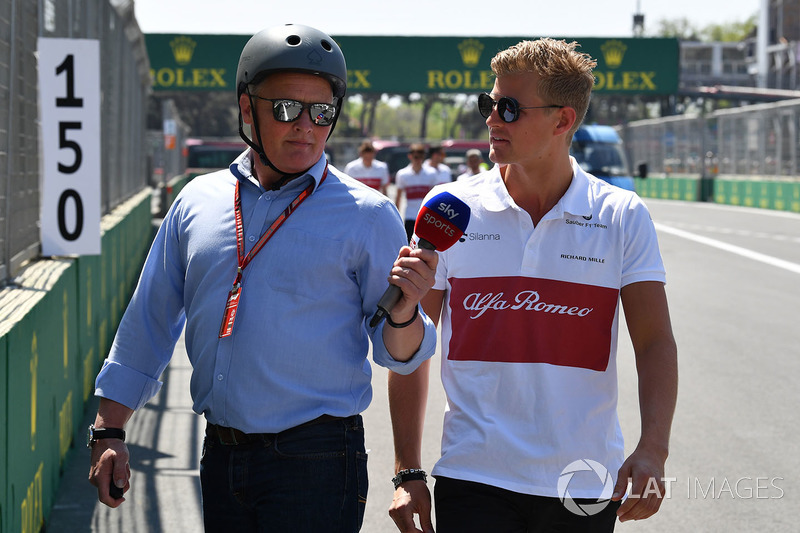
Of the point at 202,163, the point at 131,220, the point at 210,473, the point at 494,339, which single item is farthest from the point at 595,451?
the point at 202,163

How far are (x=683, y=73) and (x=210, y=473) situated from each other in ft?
386

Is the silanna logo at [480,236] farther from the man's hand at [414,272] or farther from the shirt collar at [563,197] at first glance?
the man's hand at [414,272]

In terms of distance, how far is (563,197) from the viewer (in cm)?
349

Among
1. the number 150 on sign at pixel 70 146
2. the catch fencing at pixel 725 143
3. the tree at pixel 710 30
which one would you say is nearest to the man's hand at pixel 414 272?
the number 150 on sign at pixel 70 146

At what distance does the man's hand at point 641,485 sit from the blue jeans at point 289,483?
70cm

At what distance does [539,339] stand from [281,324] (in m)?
0.77

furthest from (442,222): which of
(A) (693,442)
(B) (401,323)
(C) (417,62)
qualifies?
(C) (417,62)

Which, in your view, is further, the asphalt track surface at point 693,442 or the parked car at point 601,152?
the parked car at point 601,152

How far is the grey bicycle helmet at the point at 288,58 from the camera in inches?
125

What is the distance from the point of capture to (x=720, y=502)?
6215 millimetres

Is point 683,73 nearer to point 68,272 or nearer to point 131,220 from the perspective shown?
point 131,220

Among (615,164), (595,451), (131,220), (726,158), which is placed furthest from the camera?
(726,158)

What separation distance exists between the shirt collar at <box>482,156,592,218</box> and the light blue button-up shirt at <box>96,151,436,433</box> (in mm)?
465

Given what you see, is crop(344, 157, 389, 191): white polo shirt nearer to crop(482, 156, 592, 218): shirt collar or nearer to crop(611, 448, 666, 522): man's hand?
crop(482, 156, 592, 218): shirt collar
